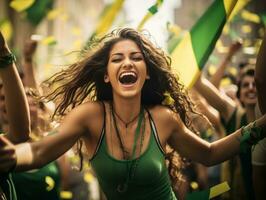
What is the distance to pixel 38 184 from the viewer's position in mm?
4398

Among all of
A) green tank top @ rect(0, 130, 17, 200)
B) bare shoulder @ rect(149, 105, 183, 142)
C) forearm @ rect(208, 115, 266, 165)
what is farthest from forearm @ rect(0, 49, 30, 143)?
forearm @ rect(208, 115, 266, 165)

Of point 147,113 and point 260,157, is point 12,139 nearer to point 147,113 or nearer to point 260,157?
point 147,113

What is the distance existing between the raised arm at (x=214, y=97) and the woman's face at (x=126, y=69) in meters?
1.17

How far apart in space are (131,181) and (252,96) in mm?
2148

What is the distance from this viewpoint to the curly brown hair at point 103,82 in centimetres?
377

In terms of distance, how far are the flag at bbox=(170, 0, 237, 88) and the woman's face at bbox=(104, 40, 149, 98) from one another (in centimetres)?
61

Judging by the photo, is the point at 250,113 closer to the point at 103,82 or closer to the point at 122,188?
the point at 103,82

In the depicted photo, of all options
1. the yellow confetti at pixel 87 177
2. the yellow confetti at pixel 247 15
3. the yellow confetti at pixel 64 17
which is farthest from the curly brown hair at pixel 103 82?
the yellow confetti at pixel 247 15

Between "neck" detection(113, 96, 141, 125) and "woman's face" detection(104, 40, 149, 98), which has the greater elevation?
"woman's face" detection(104, 40, 149, 98)

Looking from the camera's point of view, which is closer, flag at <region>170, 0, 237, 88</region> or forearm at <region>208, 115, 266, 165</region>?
forearm at <region>208, 115, 266, 165</region>

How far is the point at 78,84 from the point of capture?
12.5ft

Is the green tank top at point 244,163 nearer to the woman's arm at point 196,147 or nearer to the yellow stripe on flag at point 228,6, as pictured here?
the woman's arm at point 196,147

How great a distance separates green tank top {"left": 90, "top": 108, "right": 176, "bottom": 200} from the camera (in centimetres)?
334

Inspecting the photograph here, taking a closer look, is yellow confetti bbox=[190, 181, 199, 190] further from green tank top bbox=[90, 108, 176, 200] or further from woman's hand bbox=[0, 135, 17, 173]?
woman's hand bbox=[0, 135, 17, 173]
